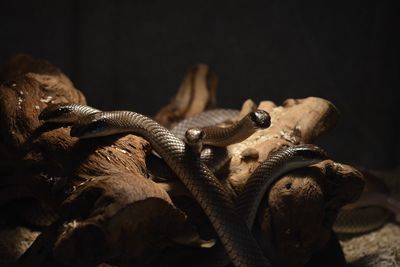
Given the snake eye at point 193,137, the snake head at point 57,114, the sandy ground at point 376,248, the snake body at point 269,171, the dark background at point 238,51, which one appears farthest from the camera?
the dark background at point 238,51

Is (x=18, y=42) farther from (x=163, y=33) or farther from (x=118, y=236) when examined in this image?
(x=118, y=236)

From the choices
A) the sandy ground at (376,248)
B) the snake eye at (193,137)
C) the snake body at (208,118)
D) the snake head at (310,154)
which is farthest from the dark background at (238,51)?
the snake eye at (193,137)

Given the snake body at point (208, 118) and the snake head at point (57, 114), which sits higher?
the snake head at point (57, 114)

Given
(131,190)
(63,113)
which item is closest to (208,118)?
(63,113)

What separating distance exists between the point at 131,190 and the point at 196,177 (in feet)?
1.86

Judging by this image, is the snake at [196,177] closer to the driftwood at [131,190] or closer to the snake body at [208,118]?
the driftwood at [131,190]

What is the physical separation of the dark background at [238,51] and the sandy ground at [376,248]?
114cm

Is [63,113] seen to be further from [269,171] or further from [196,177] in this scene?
[269,171]

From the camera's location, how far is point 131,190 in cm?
199

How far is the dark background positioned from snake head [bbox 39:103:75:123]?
2154 mm

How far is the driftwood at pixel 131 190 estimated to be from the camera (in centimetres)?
195

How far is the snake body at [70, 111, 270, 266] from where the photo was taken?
238cm

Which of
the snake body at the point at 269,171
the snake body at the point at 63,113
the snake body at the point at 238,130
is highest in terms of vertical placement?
the snake body at the point at 63,113

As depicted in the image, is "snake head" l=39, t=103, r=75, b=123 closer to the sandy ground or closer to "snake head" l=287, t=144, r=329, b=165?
"snake head" l=287, t=144, r=329, b=165
